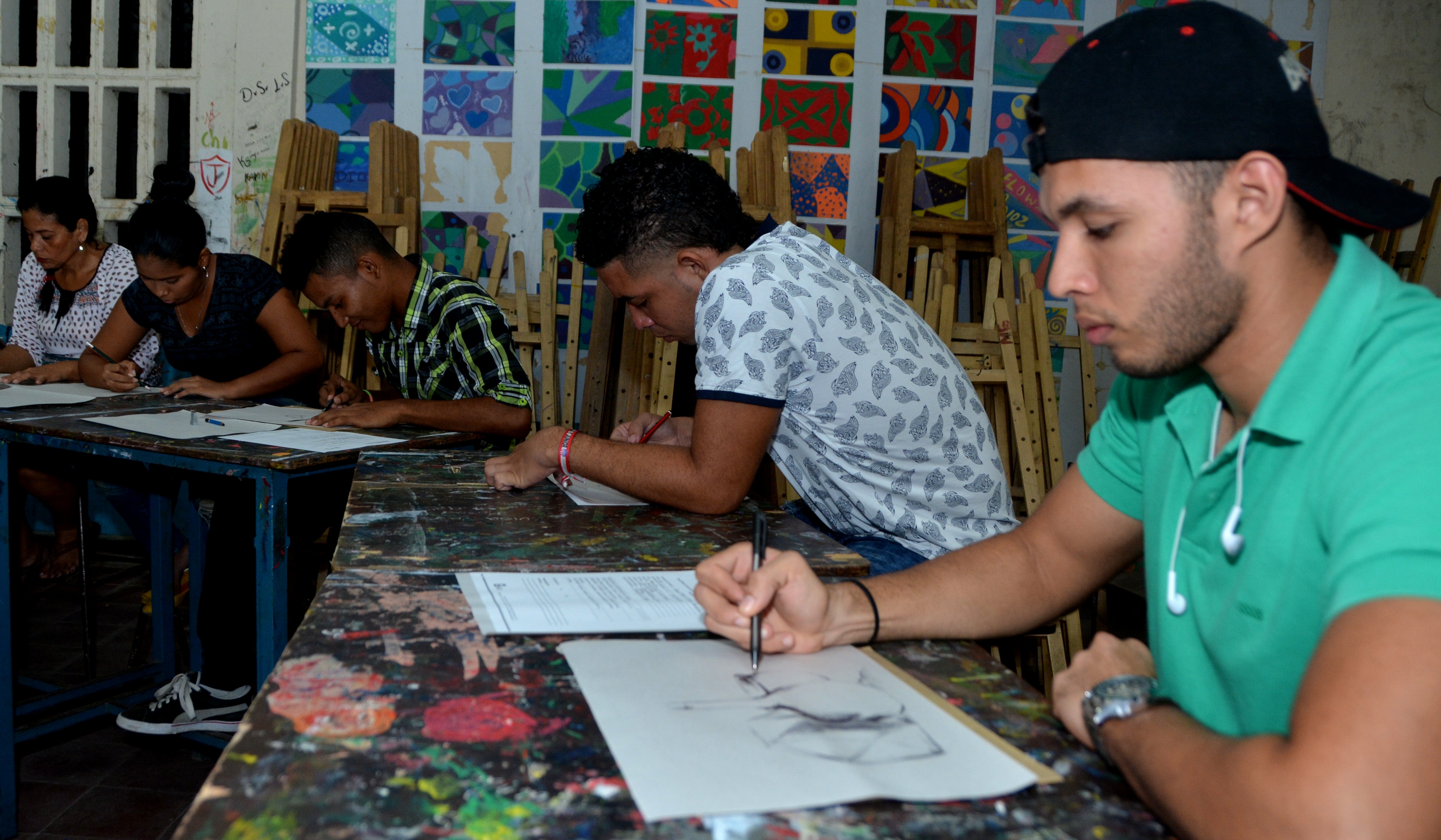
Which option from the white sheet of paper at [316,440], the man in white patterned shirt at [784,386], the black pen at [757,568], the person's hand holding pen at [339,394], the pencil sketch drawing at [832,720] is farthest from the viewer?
the person's hand holding pen at [339,394]

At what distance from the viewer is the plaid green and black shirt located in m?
2.93

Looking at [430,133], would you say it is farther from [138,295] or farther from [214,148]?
[138,295]

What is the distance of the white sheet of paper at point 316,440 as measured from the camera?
226cm

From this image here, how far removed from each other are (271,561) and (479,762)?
4.83 ft

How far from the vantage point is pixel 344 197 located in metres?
4.15

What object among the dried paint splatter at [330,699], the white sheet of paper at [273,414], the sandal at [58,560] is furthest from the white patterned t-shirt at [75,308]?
the dried paint splatter at [330,699]

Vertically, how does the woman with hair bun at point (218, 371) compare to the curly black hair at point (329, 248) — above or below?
below

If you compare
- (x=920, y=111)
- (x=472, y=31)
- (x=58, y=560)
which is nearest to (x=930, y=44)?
(x=920, y=111)

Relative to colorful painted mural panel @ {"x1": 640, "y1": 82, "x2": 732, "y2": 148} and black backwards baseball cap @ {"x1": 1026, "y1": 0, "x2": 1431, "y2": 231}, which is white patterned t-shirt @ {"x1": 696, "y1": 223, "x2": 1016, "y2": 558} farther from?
colorful painted mural panel @ {"x1": 640, "y1": 82, "x2": 732, "y2": 148}

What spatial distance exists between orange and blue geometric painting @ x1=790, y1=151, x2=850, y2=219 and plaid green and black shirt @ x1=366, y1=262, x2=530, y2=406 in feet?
5.95

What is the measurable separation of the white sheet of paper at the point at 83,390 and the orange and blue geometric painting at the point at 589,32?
2204 mm

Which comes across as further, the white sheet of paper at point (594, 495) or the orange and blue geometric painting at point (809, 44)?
the orange and blue geometric painting at point (809, 44)

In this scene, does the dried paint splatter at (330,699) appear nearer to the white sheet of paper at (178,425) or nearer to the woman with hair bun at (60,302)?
the white sheet of paper at (178,425)

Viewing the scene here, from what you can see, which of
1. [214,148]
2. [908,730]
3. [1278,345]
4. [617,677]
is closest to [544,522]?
[617,677]
